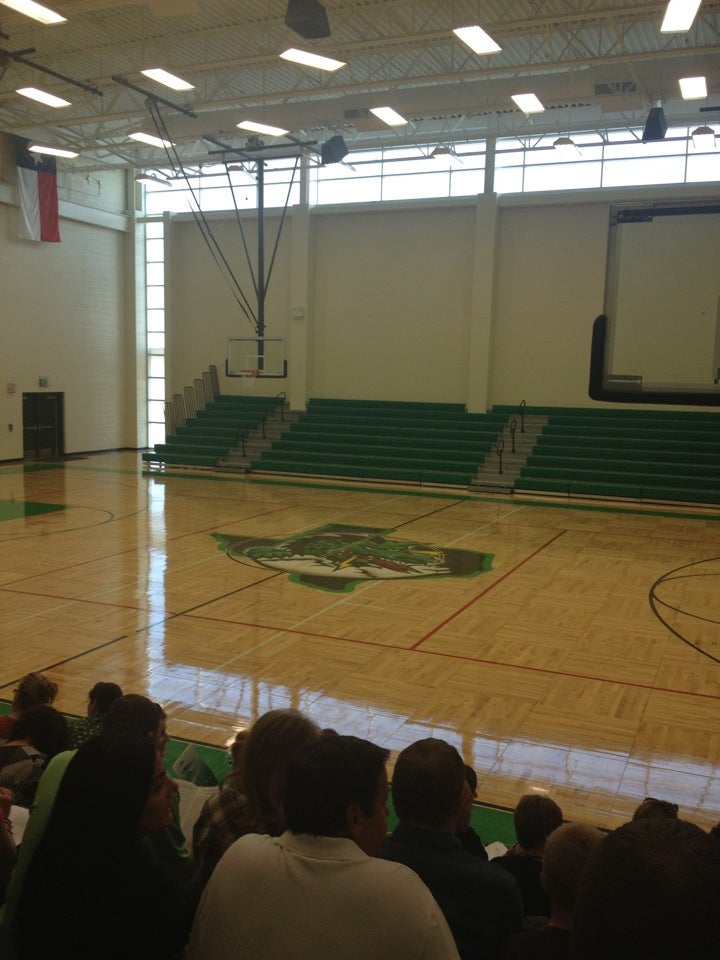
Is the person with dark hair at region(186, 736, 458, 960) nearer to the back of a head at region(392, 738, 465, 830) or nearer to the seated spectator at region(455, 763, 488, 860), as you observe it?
the back of a head at region(392, 738, 465, 830)

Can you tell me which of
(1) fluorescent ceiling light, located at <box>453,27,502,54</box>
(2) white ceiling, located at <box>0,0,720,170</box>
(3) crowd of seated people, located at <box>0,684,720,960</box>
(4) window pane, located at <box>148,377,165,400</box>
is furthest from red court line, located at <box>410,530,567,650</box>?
(4) window pane, located at <box>148,377,165,400</box>

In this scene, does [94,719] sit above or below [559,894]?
below

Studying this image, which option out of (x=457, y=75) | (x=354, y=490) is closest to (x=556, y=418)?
(x=354, y=490)

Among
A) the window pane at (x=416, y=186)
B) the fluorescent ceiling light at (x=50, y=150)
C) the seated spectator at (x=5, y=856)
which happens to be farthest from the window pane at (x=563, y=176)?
the seated spectator at (x=5, y=856)

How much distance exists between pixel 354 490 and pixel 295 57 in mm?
9200

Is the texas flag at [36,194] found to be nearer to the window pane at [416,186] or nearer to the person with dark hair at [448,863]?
the window pane at [416,186]

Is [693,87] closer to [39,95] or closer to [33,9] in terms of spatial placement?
[33,9]

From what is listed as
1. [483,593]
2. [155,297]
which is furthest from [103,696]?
[155,297]

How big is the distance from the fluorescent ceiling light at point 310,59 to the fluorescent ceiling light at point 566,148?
753cm

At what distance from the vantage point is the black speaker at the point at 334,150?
19.6m

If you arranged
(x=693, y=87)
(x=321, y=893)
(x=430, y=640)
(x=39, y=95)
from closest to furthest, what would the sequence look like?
(x=321, y=893), (x=430, y=640), (x=693, y=87), (x=39, y=95)

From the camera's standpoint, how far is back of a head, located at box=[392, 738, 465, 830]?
2.42m

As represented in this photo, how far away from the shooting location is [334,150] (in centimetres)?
1969

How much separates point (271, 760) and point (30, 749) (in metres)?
1.56
